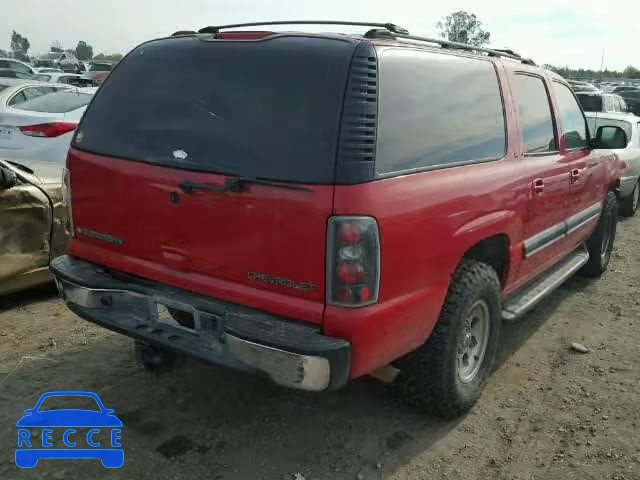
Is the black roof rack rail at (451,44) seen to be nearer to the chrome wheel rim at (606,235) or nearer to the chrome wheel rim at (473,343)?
the chrome wheel rim at (473,343)

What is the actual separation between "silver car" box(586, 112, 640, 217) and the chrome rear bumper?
23.3 ft

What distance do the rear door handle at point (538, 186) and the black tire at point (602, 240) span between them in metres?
2.24

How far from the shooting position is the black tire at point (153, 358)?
3414 mm

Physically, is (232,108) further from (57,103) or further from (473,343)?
(57,103)

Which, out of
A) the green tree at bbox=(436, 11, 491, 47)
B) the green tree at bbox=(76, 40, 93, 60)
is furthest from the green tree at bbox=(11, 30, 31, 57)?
the green tree at bbox=(436, 11, 491, 47)

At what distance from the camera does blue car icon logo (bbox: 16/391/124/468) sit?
287 cm

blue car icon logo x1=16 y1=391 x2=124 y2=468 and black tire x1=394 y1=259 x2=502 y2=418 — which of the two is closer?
blue car icon logo x1=16 y1=391 x2=124 y2=468

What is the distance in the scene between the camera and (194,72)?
9.55 feet

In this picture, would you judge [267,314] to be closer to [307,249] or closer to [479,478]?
[307,249]

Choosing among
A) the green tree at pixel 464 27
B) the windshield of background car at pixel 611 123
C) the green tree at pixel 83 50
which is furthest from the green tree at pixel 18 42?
the windshield of background car at pixel 611 123

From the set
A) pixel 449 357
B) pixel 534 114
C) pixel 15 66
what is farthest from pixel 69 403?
pixel 15 66

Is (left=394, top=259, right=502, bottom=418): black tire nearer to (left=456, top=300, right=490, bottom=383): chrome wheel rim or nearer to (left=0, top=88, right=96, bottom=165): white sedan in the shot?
(left=456, top=300, right=490, bottom=383): chrome wheel rim

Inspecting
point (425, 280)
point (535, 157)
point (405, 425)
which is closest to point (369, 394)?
point (405, 425)

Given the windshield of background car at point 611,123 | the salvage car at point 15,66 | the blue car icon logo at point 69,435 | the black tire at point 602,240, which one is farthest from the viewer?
the salvage car at point 15,66
